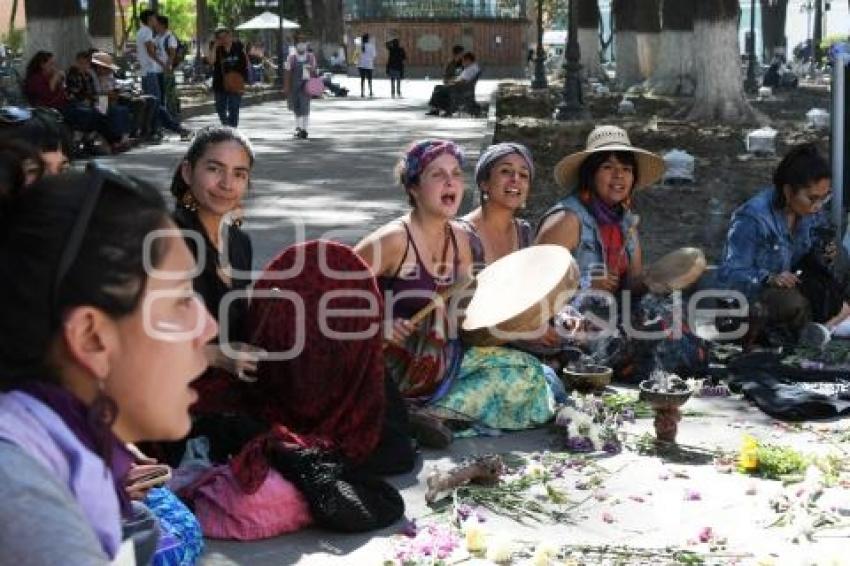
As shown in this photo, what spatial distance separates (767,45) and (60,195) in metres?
48.9

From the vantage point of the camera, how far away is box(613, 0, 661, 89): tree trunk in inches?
1084

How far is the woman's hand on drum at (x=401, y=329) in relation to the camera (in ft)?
16.7

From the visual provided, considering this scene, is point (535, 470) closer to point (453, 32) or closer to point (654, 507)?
point (654, 507)

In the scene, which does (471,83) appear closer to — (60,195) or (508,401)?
(508,401)

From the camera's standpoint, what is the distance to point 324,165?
1493 cm

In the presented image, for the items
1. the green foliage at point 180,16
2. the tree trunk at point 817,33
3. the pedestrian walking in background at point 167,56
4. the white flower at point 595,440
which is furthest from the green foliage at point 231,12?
the white flower at point 595,440

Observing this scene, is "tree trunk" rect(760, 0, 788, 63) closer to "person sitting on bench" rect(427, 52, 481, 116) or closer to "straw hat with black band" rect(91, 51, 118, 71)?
"person sitting on bench" rect(427, 52, 481, 116)

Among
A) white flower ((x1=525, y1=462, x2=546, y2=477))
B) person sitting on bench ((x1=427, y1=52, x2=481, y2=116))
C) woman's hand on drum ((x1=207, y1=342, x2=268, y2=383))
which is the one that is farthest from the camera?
person sitting on bench ((x1=427, y1=52, x2=481, y2=116))

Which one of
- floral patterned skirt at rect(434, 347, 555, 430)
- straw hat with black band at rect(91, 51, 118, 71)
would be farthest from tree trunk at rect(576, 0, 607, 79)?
floral patterned skirt at rect(434, 347, 555, 430)

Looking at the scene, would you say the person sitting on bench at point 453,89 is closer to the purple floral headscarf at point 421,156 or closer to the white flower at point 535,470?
the purple floral headscarf at point 421,156

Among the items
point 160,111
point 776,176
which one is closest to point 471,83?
point 160,111

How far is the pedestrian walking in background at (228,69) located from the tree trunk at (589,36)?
47.0 ft

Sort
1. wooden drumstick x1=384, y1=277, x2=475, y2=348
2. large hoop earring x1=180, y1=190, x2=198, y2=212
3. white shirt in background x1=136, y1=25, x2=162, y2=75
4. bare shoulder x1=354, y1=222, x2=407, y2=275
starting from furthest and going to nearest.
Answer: white shirt in background x1=136, y1=25, x2=162, y2=75
bare shoulder x1=354, y1=222, x2=407, y2=275
wooden drumstick x1=384, y1=277, x2=475, y2=348
large hoop earring x1=180, y1=190, x2=198, y2=212

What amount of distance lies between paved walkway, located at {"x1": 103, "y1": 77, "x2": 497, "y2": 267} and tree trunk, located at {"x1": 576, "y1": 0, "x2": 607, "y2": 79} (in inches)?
260
